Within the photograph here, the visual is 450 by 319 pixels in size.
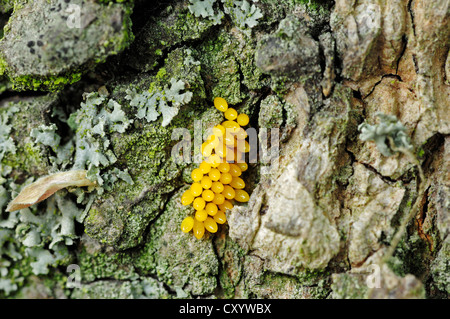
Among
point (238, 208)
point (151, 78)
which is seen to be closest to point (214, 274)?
point (238, 208)

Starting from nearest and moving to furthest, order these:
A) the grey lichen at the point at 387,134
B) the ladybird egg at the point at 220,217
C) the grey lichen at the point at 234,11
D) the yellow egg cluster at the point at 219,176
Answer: the grey lichen at the point at 387,134, the grey lichen at the point at 234,11, the yellow egg cluster at the point at 219,176, the ladybird egg at the point at 220,217

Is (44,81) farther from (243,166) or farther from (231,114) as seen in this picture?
(243,166)

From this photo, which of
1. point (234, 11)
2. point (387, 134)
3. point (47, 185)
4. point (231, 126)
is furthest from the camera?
point (47, 185)

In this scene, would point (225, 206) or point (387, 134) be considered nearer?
point (387, 134)

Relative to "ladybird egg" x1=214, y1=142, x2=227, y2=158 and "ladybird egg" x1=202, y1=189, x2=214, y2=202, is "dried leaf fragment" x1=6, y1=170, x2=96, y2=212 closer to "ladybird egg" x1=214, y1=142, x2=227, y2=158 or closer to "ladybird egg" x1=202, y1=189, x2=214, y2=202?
"ladybird egg" x1=202, y1=189, x2=214, y2=202

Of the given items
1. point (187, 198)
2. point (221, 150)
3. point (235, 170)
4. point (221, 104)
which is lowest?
point (187, 198)

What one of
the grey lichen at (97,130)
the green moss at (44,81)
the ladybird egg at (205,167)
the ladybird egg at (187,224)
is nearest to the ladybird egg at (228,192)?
the ladybird egg at (205,167)

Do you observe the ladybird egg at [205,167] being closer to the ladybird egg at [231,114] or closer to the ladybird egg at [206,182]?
the ladybird egg at [206,182]

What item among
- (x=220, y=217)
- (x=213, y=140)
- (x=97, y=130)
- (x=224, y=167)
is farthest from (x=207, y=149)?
(x=97, y=130)
